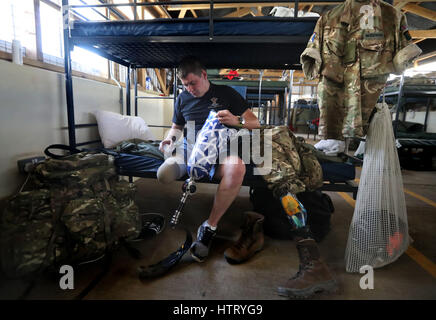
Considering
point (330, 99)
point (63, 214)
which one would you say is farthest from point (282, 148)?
point (63, 214)

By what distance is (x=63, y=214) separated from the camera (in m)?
1.14

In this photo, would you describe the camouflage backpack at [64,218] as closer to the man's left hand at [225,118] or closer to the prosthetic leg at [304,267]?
the man's left hand at [225,118]

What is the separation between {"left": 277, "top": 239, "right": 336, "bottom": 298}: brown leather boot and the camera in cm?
107

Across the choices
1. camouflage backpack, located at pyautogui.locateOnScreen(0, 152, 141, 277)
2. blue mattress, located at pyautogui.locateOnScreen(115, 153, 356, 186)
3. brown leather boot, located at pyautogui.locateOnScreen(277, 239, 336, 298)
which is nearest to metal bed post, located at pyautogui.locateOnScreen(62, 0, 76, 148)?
blue mattress, located at pyautogui.locateOnScreen(115, 153, 356, 186)

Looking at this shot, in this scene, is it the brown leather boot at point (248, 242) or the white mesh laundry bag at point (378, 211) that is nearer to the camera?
the white mesh laundry bag at point (378, 211)

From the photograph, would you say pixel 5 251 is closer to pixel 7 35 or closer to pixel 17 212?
pixel 17 212

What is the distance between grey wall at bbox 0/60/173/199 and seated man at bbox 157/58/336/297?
2.96ft

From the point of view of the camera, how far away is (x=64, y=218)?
3.72 ft

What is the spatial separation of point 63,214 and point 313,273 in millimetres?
1307

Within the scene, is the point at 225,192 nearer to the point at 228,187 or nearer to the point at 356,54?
the point at 228,187

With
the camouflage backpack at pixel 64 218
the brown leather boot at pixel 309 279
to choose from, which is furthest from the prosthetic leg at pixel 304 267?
the camouflage backpack at pixel 64 218

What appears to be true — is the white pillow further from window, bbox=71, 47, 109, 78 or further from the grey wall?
window, bbox=71, 47, 109, 78

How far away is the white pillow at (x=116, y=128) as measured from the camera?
219 cm
